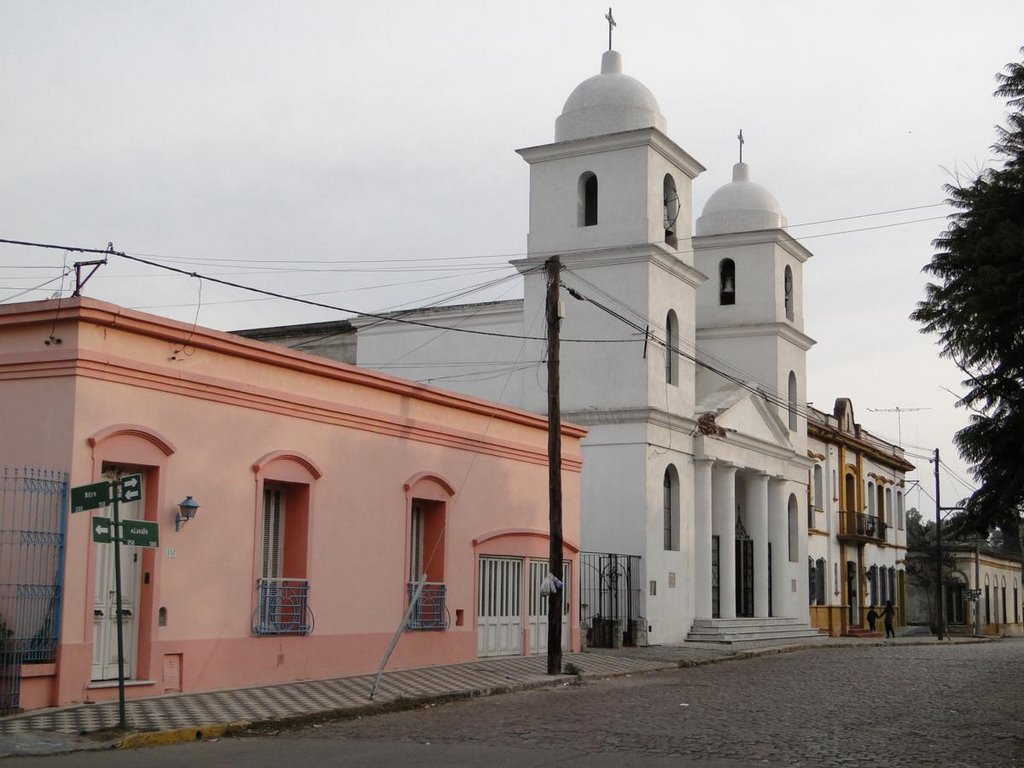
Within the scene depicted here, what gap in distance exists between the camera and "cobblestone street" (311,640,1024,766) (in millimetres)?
11750

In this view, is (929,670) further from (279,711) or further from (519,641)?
(279,711)

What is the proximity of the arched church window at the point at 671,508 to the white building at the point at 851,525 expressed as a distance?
11.5 m

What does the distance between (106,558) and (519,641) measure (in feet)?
32.9

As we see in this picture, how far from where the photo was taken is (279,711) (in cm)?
1452

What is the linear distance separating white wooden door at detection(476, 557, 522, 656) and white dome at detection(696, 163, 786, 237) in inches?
742

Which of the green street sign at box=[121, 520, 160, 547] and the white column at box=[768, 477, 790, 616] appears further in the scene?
the white column at box=[768, 477, 790, 616]

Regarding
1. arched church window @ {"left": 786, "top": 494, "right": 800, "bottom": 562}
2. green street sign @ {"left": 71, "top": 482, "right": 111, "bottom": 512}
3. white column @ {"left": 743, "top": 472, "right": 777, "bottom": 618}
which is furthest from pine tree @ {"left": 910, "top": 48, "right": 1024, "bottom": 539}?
arched church window @ {"left": 786, "top": 494, "right": 800, "bottom": 562}

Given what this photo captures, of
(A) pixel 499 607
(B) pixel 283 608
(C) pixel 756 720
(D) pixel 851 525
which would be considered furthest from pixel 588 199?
(D) pixel 851 525

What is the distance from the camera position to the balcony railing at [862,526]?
4716 cm

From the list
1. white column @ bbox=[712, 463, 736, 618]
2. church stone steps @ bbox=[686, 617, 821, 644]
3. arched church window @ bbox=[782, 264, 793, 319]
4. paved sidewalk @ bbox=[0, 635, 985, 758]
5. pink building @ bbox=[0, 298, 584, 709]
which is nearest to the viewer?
paved sidewalk @ bbox=[0, 635, 985, 758]

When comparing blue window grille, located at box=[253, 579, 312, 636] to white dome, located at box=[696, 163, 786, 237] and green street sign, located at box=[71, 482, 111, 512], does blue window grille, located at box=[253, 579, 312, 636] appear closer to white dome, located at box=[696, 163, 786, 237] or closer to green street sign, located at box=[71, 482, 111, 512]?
green street sign, located at box=[71, 482, 111, 512]

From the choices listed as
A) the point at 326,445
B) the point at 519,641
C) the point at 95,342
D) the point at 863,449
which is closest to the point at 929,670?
the point at 519,641

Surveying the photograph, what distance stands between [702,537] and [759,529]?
5.29m

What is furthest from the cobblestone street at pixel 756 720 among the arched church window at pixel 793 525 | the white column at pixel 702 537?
the arched church window at pixel 793 525
